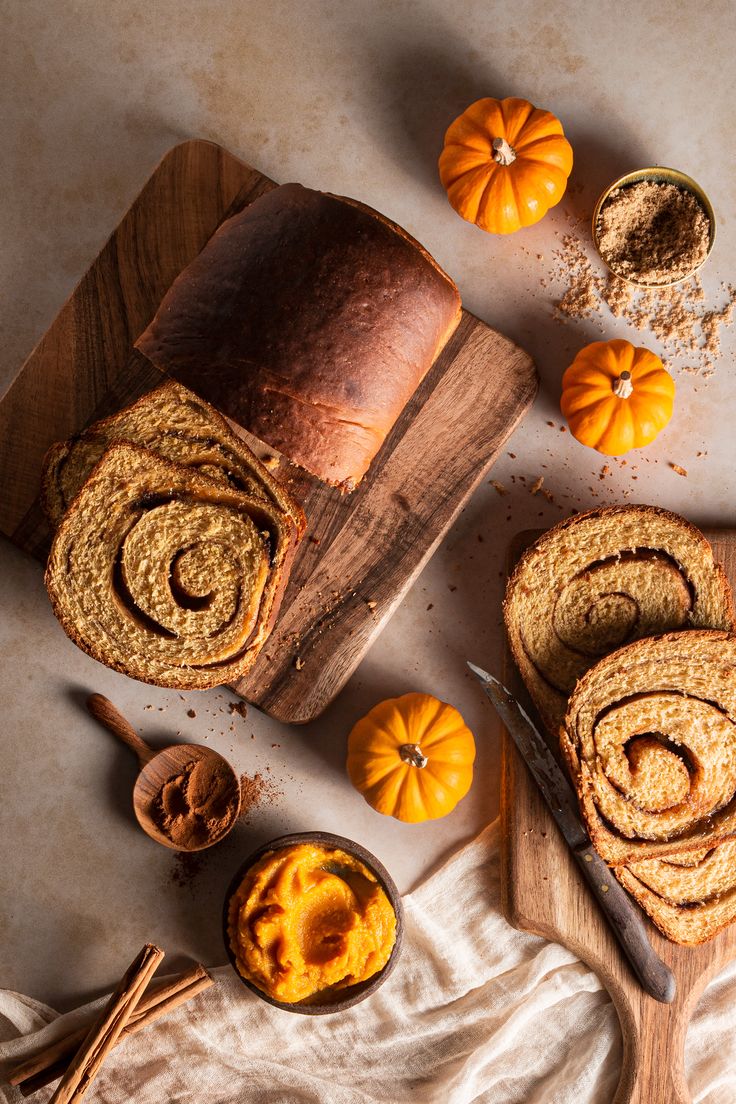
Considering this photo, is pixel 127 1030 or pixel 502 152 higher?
pixel 502 152

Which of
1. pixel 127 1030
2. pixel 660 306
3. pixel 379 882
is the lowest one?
pixel 127 1030

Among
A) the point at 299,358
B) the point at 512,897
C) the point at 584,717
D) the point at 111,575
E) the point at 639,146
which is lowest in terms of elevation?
the point at 512,897

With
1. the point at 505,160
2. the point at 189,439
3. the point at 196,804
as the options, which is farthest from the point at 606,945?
the point at 505,160

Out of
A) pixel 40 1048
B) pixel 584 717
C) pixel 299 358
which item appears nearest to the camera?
pixel 299 358

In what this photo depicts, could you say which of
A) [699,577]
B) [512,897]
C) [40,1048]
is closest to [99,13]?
[699,577]

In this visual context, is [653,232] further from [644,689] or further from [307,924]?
[307,924]

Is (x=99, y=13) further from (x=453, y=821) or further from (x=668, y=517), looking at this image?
(x=453, y=821)

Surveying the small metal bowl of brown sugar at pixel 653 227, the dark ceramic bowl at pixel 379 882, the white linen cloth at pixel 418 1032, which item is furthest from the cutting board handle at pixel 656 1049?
the small metal bowl of brown sugar at pixel 653 227

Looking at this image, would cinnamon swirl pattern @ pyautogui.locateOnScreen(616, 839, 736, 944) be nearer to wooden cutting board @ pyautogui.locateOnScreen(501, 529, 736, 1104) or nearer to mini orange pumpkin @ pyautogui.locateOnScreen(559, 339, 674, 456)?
wooden cutting board @ pyautogui.locateOnScreen(501, 529, 736, 1104)
